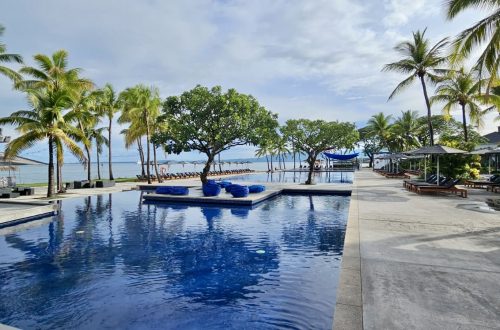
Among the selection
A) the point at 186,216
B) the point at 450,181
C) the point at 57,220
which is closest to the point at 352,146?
the point at 450,181

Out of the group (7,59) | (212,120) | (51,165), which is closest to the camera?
(7,59)

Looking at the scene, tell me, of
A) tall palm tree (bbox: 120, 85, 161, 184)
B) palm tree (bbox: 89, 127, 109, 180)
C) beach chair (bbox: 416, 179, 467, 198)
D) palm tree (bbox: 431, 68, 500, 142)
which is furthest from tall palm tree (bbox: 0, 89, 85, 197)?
palm tree (bbox: 431, 68, 500, 142)

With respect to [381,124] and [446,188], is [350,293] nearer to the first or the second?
[446,188]

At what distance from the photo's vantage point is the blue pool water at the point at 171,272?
5.07 metres

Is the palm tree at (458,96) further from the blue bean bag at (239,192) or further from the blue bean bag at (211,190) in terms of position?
the blue bean bag at (211,190)

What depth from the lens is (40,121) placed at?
17.1 m

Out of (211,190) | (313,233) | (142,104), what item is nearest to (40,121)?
(211,190)

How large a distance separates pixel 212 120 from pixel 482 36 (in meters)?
14.7

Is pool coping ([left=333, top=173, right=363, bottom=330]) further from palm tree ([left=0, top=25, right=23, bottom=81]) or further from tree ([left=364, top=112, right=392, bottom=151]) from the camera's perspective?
tree ([left=364, top=112, right=392, bottom=151])

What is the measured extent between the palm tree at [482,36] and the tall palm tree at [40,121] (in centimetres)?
1839

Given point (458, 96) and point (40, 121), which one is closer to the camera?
point (40, 121)

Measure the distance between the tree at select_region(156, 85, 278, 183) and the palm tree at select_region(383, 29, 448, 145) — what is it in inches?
406

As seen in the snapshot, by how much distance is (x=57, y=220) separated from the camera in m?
12.5

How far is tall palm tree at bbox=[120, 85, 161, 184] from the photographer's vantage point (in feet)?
87.3
